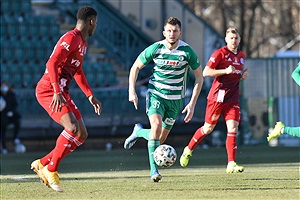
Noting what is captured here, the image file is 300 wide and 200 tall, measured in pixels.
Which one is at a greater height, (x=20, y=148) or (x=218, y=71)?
(x=218, y=71)

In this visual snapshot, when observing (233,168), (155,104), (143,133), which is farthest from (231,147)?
(155,104)

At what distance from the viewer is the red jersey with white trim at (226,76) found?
51.1 ft

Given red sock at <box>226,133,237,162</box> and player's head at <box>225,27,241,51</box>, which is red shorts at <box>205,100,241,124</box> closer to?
red sock at <box>226,133,237,162</box>

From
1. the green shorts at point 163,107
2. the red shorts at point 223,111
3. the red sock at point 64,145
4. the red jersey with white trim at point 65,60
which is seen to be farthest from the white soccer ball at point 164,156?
the red shorts at point 223,111

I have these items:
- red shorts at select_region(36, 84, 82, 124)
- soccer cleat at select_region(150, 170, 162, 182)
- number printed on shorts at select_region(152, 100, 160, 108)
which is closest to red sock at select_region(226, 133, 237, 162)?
number printed on shorts at select_region(152, 100, 160, 108)

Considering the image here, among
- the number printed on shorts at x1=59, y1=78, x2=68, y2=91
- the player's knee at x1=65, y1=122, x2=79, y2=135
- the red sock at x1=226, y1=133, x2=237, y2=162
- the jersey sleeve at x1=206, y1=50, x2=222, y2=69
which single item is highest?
the jersey sleeve at x1=206, y1=50, x2=222, y2=69

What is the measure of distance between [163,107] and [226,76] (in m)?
2.92

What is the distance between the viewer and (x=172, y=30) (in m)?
12.9

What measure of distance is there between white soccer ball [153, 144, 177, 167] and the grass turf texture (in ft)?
1.08

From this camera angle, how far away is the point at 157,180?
12.8m

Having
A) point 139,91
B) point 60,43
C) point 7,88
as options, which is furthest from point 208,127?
point 139,91

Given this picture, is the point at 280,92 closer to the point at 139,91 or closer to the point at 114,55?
the point at 139,91

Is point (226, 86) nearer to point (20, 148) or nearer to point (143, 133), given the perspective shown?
point (143, 133)

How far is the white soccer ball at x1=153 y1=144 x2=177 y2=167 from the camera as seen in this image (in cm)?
1234
